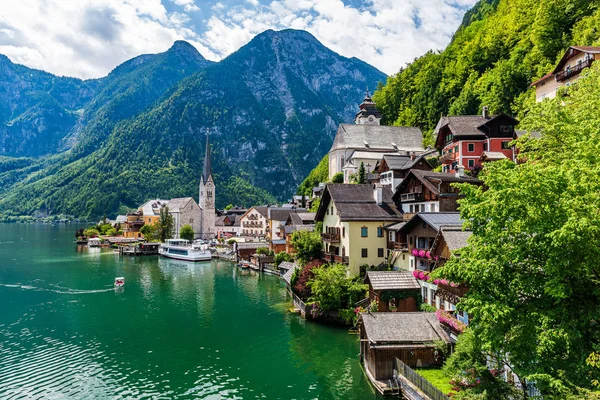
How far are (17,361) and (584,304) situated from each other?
33310mm

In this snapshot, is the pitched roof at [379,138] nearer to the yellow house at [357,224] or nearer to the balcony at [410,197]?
the yellow house at [357,224]

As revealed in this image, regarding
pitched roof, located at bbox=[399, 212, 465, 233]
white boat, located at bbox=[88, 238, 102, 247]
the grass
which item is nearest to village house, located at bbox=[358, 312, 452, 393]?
the grass

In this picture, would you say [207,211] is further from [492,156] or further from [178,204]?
[492,156]

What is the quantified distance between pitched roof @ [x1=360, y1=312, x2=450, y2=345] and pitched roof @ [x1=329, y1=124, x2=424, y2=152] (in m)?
66.3

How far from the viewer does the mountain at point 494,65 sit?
66312 millimetres

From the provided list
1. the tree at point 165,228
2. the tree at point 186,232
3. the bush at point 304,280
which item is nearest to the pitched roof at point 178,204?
the tree at point 165,228

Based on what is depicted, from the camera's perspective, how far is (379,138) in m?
90.4

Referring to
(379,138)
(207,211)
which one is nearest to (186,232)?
(207,211)

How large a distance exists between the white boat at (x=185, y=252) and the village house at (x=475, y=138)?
5299cm

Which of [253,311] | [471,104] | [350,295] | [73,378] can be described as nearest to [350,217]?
[350,295]

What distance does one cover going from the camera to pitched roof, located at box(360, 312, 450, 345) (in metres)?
23.4

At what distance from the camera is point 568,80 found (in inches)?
1866

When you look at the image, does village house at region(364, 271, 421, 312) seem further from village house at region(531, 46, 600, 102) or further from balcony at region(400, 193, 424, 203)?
village house at region(531, 46, 600, 102)

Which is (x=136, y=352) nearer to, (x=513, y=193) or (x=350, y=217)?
A: (x=350, y=217)
